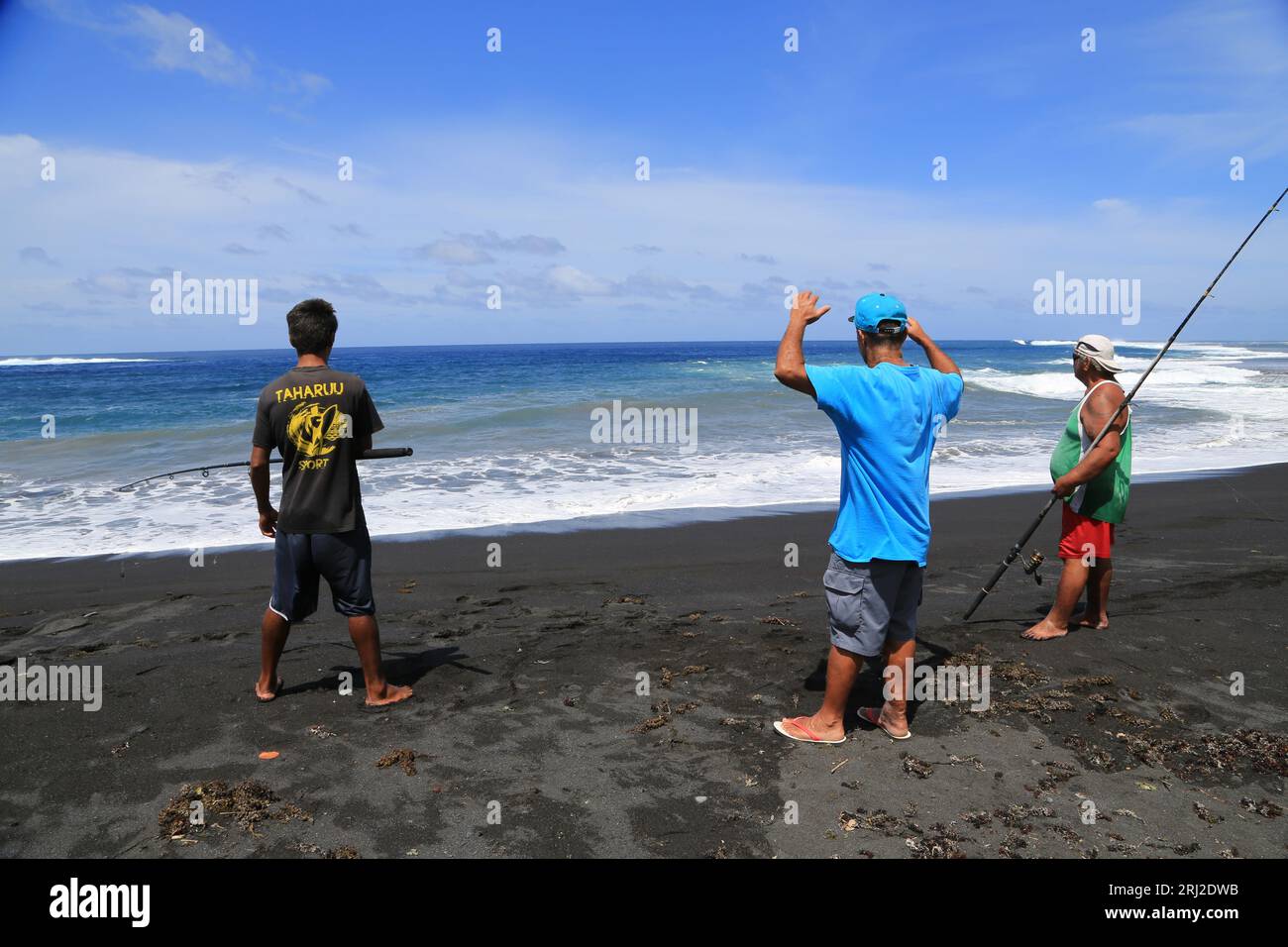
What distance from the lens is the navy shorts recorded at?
3.96 m

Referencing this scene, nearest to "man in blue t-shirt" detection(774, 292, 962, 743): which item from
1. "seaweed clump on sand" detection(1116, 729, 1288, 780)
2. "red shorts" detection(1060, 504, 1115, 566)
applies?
"seaweed clump on sand" detection(1116, 729, 1288, 780)

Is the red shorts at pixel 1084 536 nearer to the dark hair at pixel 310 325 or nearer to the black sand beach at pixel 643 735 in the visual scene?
the black sand beach at pixel 643 735

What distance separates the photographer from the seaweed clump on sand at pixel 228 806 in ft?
10.1

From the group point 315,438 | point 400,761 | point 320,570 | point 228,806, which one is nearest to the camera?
point 228,806

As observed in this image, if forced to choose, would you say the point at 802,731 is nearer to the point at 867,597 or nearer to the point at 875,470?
the point at 867,597

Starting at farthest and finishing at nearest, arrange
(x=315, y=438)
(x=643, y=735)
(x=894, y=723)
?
1. (x=315, y=438)
2. (x=643, y=735)
3. (x=894, y=723)

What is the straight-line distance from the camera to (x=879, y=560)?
3395 mm

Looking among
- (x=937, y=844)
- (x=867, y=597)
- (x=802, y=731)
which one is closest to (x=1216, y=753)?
(x=937, y=844)

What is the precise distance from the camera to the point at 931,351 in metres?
3.77

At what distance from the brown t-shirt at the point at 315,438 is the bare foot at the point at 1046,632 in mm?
3940

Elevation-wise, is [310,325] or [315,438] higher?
[310,325]

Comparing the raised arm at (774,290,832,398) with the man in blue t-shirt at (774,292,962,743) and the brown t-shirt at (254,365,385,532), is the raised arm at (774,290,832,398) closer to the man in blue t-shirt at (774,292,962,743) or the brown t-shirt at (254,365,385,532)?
the man in blue t-shirt at (774,292,962,743)

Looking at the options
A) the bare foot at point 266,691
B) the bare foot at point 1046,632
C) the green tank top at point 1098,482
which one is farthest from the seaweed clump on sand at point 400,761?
the green tank top at point 1098,482

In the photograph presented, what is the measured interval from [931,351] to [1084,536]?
6.45ft
